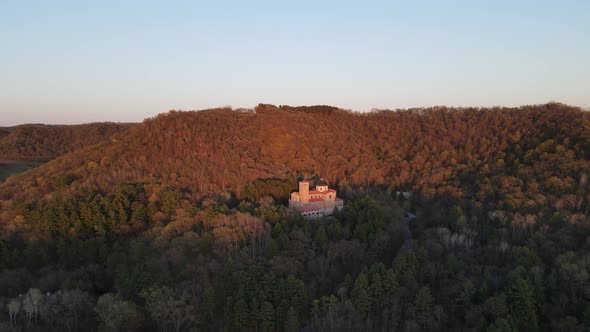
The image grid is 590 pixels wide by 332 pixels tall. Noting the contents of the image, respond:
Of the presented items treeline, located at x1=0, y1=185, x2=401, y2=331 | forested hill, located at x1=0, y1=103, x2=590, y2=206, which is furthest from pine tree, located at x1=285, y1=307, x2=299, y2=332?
forested hill, located at x1=0, y1=103, x2=590, y2=206

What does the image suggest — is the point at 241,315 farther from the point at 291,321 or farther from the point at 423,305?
the point at 423,305

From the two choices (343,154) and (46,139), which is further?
(46,139)

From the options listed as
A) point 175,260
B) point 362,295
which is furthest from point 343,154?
point 362,295

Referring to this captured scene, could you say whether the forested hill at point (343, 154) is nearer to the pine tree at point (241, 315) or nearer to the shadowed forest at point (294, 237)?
the shadowed forest at point (294, 237)

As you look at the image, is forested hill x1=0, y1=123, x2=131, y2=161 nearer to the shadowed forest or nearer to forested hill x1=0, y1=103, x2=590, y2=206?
forested hill x1=0, y1=103, x2=590, y2=206

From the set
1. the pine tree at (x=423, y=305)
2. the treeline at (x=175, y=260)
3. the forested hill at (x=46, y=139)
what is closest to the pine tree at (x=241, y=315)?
the treeline at (x=175, y=260)

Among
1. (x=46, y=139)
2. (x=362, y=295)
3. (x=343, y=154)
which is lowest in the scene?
(x=362, y=295)

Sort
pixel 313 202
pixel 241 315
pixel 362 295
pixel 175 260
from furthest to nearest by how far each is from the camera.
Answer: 1. pixel 313 202
2. pixel 175 260
3. pixel 362 295
4. pixel 241 315
